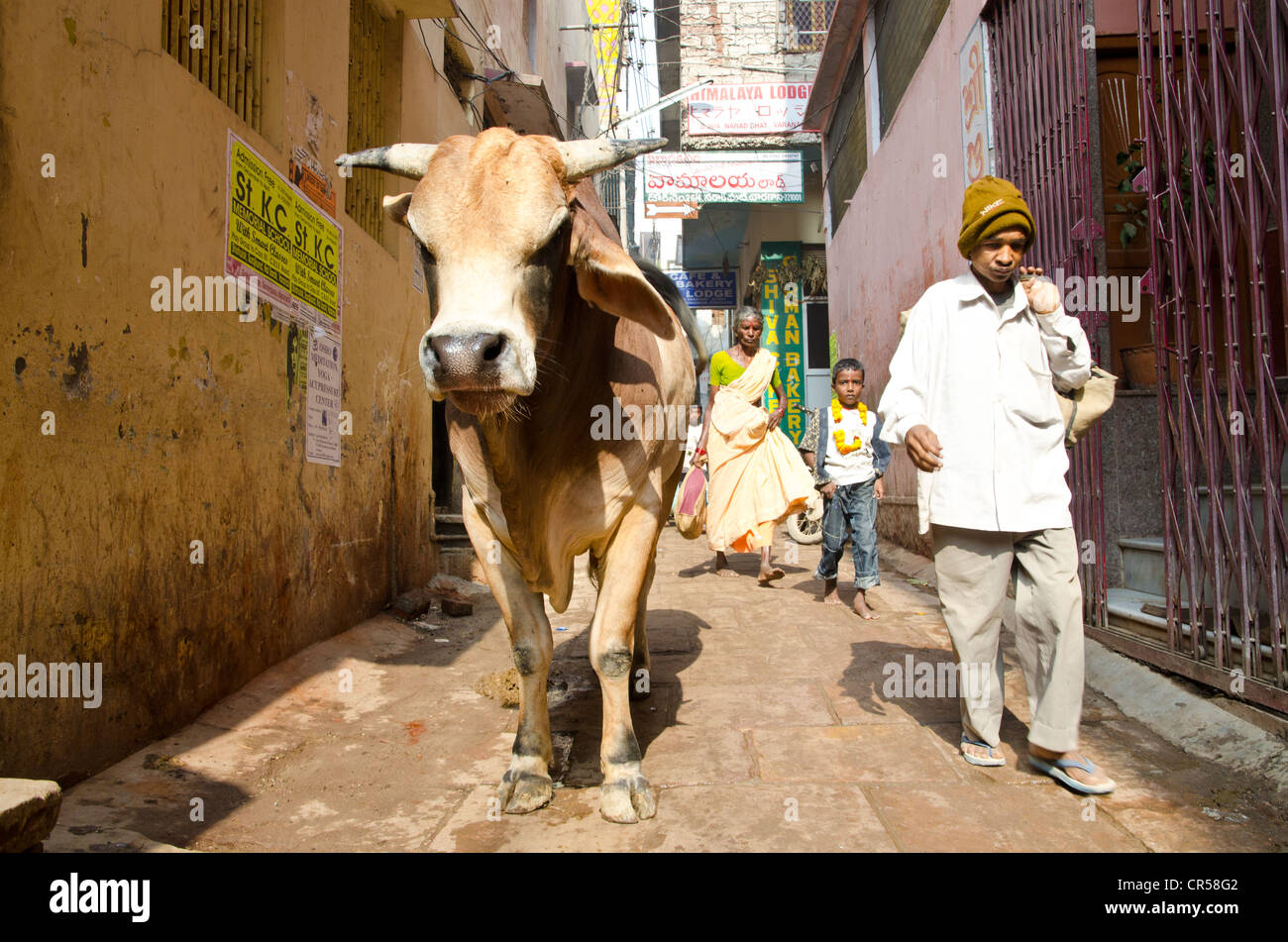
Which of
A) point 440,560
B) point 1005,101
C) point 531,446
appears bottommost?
point 440,560

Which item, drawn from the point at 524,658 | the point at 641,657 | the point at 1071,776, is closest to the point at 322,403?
the point at 641,657

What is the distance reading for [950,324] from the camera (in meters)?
3.24

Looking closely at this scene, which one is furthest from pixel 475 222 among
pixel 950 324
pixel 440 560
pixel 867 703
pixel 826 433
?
pixel 440 560

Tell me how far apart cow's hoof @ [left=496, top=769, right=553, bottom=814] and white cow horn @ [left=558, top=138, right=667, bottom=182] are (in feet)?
6.27

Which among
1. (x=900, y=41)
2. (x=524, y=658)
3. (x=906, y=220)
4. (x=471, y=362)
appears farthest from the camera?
(x=900, y=41)

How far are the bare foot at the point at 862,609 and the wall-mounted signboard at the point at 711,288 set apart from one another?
58.3ft

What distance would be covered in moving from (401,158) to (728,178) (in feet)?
42.2

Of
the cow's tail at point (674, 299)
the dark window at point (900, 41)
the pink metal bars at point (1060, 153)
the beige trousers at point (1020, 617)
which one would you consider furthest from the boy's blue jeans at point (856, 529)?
the dark window at point (900, 41)

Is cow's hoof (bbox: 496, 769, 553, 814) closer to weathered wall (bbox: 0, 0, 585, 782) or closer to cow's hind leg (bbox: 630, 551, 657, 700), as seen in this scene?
cow's hind leg (bbox: 630, 551, 657, 700)

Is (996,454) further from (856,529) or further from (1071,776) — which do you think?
(856,529)

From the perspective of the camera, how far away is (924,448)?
9.66ft

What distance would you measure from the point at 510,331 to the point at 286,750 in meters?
2.17

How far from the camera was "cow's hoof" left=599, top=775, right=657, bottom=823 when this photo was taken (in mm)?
2633
